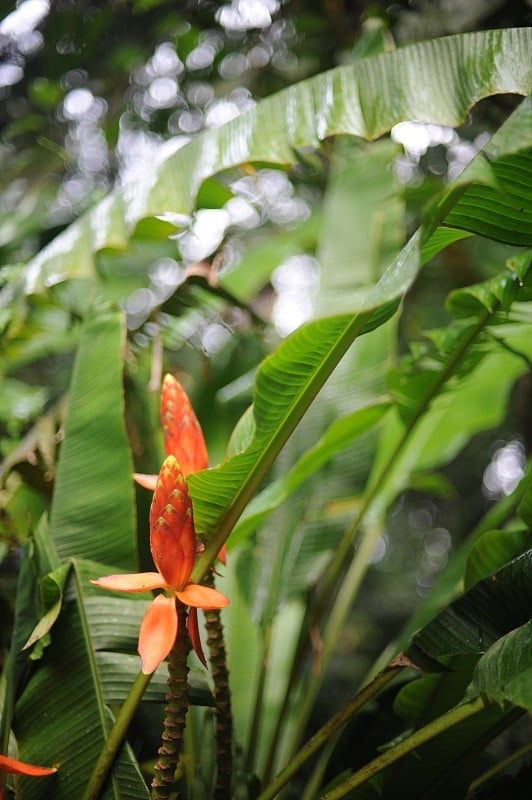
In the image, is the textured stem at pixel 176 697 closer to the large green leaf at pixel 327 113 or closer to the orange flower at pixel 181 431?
the orange flower at pixel 181 431

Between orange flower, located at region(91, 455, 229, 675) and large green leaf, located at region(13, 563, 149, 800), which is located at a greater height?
orange flower, located at region(91, 455, 229, 675)

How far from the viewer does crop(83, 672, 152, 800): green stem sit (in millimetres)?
592

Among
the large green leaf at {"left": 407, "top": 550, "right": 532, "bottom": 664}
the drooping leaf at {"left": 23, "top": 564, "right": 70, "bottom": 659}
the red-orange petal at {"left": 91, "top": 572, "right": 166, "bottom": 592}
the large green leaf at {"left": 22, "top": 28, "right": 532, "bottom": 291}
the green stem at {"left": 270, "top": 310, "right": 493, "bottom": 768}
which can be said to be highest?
the large green leaf at {"left": 22, "top": 28, "right": 532, "bottom": 291}

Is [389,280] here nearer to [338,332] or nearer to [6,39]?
[338,332]

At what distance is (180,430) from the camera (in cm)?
64

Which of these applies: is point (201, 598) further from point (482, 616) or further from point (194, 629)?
point (482, 616)

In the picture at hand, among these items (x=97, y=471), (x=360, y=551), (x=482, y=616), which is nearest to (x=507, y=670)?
(x=482, y=616)

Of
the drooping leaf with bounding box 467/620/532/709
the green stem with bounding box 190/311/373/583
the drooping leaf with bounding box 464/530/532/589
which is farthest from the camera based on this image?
the drooping leaf with bounding box 464/530/532/589

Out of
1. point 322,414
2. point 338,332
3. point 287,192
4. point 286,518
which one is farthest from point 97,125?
point 338,332

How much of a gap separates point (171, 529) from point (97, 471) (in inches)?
11.9

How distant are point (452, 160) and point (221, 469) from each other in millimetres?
1393

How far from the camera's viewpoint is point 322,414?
111 cm

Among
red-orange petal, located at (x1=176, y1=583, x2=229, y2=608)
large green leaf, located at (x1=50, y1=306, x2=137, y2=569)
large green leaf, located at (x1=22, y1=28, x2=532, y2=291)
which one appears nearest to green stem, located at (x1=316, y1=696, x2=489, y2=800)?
red-orange petal, located at (x1=176, y1=583, x2=229, y2=608)

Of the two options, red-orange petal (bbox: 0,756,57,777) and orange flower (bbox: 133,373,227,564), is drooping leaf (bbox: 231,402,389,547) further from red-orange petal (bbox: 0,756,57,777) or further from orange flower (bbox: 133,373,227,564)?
red-orange petal (bbox: 0,756,57,777)
